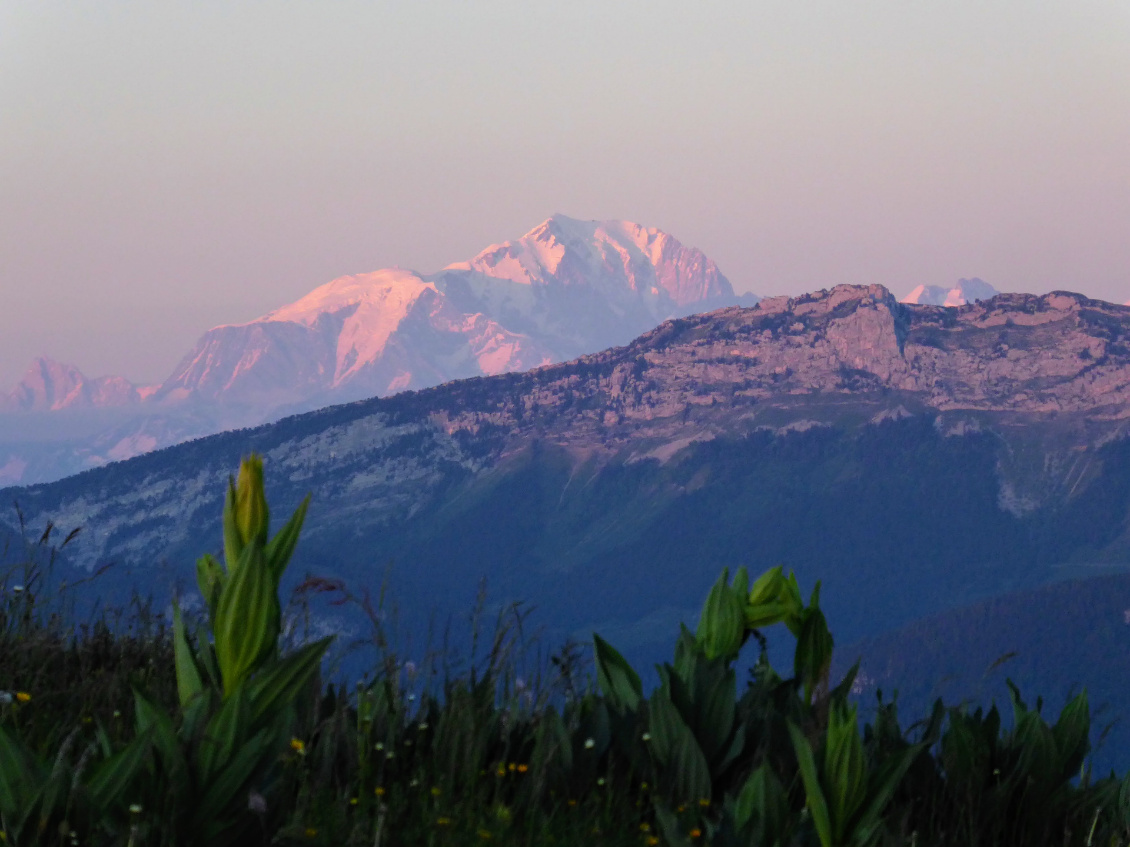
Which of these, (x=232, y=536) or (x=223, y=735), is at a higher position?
(x=232, y=536)

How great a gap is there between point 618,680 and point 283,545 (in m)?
2.60

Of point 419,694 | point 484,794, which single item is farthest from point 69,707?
point 484,794

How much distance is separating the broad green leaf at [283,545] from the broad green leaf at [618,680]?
2.37 m

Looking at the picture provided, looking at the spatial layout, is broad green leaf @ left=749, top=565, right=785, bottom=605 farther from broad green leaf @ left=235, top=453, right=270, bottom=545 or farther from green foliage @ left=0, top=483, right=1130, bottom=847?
broad green leaf @ left=235, top=453, right=270, bottom=545

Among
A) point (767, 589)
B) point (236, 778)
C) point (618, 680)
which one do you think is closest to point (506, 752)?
point (618, 680)

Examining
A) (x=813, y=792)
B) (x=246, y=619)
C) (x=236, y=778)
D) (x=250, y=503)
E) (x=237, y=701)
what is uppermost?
(x=250, y=503)

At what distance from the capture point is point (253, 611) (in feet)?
11.2

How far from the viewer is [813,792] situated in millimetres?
3812

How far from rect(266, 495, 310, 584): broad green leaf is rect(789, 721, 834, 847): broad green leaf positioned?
1641 mm

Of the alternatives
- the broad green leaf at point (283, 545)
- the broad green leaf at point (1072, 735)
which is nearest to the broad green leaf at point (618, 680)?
the broad green leaf at point (1072, 735)

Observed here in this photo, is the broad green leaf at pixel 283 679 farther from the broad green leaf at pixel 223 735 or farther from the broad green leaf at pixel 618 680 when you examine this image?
the broad green leaf at pixel 618 680

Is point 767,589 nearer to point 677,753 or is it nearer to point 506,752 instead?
point 677,753

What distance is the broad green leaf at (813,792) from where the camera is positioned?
367 cm

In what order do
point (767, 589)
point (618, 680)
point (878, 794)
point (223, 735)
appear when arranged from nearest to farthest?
1. point (223, 735)
2. point (878, 794)
3. point (767, 589)
4. point (618, 680)
